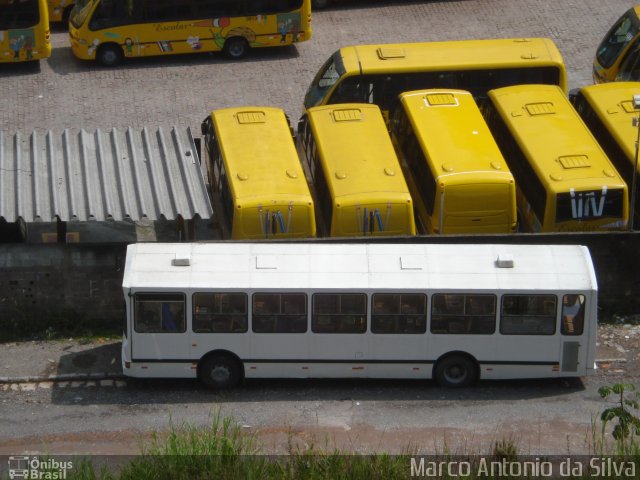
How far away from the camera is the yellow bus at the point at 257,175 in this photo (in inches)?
810

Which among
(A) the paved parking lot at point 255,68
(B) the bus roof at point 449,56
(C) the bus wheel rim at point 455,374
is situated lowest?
(C) the bus wheel rim at point 455,374

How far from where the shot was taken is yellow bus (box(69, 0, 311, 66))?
29359 mm

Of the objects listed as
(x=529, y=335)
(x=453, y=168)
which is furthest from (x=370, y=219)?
(x=529, y=335)

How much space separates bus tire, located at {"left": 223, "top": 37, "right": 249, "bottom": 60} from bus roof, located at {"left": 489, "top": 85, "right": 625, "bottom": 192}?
807cm

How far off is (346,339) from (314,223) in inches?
107

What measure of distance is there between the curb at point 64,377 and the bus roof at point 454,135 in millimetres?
6454

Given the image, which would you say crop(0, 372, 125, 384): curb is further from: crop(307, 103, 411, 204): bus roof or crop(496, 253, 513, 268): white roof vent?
crop(496, 253, 513, 268): white roof vent

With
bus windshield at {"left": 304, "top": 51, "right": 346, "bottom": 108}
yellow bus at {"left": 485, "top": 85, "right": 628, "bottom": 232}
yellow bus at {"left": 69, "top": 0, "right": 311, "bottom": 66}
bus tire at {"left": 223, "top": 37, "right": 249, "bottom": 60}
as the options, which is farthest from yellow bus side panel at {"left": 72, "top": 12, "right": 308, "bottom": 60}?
yellow bus at {"left": 485, "top": 85, "right": 628, "bottom": 232}

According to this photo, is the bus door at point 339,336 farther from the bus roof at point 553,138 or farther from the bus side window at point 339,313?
the bus roof at point 553,138

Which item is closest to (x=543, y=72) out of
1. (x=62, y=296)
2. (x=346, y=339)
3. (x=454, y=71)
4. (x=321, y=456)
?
(x=454, y=71)

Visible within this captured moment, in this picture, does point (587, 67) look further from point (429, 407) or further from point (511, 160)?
point (429, 407)

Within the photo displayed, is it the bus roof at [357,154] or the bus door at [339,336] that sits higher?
the bus roof at [357,154]

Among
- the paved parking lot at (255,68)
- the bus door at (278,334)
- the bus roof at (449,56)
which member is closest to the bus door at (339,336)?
the bus door at (278,334)

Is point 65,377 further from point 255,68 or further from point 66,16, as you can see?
point 66,16
